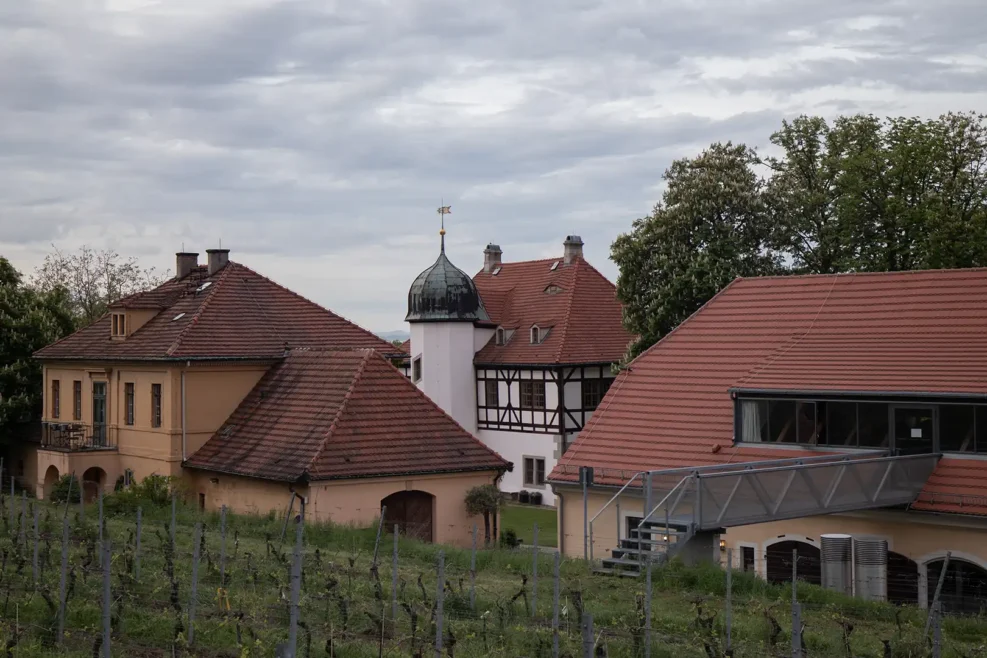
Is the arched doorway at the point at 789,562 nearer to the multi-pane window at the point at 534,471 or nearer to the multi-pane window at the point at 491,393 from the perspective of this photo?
the multi-pane window at the point at 534,471

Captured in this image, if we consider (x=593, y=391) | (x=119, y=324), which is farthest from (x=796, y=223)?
(x=119, y=324)

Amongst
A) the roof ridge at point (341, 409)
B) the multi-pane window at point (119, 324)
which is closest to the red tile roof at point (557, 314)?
the roof ridge at point (341, 409)

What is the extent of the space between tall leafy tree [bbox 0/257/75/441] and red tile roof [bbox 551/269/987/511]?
2239 centimetres

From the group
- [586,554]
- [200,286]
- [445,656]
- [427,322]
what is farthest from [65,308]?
[445,656]

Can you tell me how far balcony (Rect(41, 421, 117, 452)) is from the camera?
3625 cm

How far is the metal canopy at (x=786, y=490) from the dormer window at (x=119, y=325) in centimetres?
2036

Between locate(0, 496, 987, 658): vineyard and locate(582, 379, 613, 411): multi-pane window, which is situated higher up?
locate(582, 379, 613, 411): multi-pane window

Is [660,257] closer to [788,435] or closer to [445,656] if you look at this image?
[788,435]

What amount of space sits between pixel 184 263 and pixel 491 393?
12.6 m

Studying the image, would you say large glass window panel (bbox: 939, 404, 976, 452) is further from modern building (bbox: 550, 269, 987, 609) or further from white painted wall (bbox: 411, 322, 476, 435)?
white painted wall (bbox: 411, 322, 476, 435)

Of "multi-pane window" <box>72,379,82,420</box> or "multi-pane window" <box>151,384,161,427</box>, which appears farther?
"multi-pane window" <box>72,379,82,420</box>

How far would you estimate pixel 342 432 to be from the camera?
96.6 feet

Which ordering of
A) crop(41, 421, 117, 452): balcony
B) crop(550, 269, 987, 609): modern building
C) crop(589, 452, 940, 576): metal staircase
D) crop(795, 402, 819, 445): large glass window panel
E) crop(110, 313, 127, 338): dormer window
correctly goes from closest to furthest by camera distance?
crop(589, 452, 940, 576): metal staircase → crop(550, 269, 987, 609): modern building → crop(795, 402, 819, 445): large glass window panel → crop(41, 421, 117, 452): balcony → crop(110, 313, 127, 338): dormer window

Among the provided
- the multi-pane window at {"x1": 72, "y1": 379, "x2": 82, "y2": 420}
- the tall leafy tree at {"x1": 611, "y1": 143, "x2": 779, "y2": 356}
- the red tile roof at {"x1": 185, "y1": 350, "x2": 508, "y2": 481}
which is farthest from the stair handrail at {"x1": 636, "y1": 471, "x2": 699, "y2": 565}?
the multi-pane window at {"x1": 72, "y1": 379, "x2": 82, "y2": 420}
